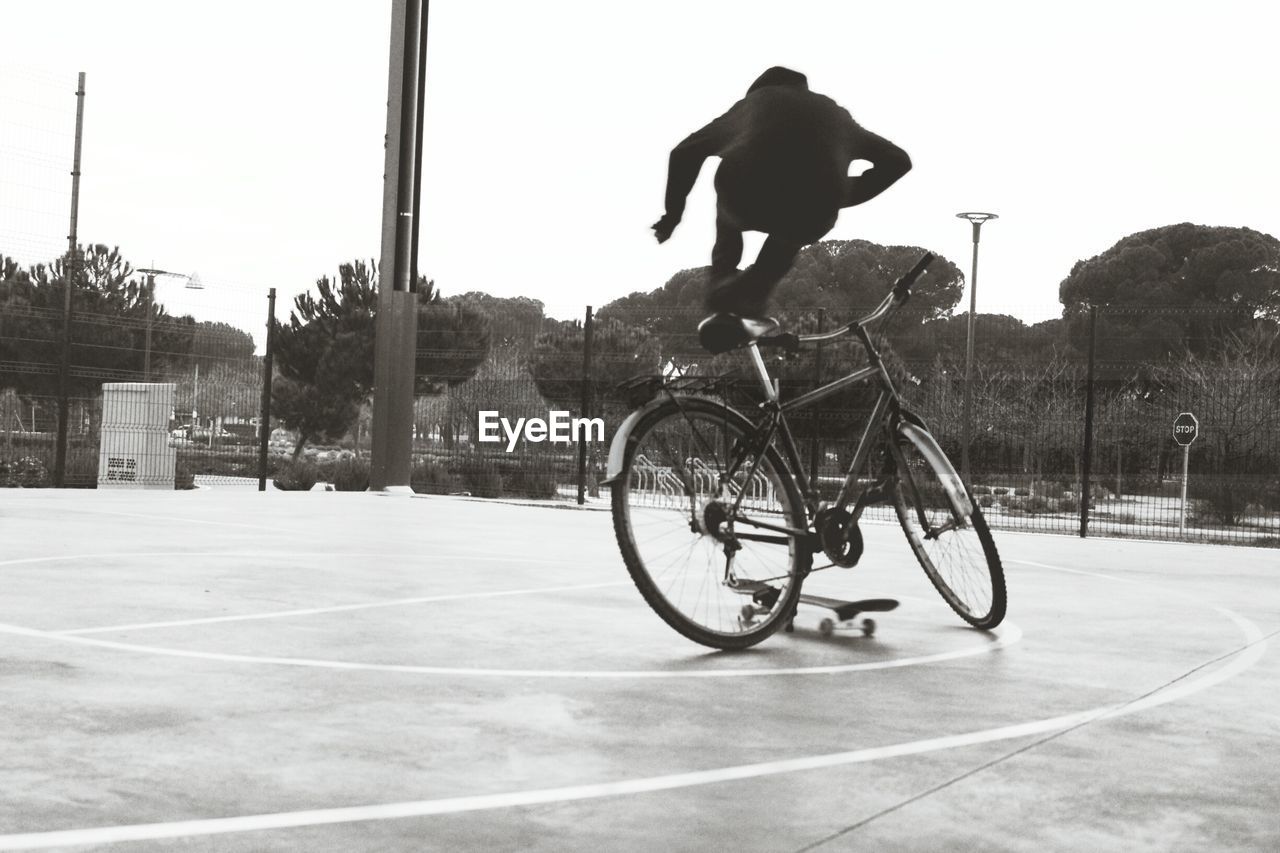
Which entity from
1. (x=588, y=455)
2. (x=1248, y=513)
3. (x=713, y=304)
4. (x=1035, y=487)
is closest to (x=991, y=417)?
(x=1035, y=487)

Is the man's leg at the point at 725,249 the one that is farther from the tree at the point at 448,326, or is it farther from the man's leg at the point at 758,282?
the tree at the point at 448,326

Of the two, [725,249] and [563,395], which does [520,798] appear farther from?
[563,395]

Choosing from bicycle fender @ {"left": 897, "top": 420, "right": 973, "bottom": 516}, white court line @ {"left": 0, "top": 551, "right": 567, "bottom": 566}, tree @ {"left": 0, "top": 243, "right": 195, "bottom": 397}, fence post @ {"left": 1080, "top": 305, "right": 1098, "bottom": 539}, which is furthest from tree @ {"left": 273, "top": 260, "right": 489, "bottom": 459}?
bicycle fender @ {"left": 897, "top": 420, "right": 973, "bottom": 516}

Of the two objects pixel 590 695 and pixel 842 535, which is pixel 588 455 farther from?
pixel 590 695

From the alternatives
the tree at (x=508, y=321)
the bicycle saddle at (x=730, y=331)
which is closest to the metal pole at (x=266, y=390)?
the tree at (x=508, y=321)

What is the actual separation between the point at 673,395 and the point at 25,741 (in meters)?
2.11

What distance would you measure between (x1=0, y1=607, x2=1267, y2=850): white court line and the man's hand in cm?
218

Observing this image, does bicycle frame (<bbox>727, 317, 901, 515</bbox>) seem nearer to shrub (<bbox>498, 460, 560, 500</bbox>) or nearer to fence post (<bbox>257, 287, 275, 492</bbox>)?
fence post (<bbox>257, 287, 275, 492</bbox>)

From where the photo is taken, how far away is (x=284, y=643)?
413 cm

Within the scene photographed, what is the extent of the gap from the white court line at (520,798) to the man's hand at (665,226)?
2181mm

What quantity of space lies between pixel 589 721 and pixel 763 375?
1.54 meters

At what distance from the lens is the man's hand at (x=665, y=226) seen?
479cm

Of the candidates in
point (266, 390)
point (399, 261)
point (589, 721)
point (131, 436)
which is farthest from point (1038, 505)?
point (589, 721)

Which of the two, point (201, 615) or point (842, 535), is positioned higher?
point (842, 535)
